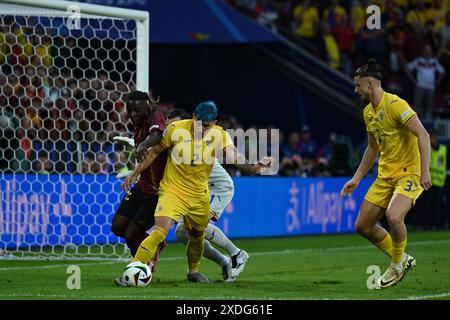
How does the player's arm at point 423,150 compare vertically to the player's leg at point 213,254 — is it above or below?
above

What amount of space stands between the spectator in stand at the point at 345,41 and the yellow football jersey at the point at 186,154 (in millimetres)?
14892

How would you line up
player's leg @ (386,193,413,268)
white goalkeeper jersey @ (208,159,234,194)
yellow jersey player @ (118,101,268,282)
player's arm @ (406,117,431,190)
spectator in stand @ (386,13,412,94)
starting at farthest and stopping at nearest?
spectator in stand @ (386,13,412,94) < white goalkeeper jersey @ (208,159,234,194) < yellow jersey player @ (118,101,268,282) < player's leg @ (386,193,413,268) < player's arm @ (406,117,431,190)

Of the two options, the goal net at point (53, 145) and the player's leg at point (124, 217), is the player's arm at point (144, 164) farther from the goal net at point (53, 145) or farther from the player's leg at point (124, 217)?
the goal net at point (53, 145)

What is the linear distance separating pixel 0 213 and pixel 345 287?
5.92m

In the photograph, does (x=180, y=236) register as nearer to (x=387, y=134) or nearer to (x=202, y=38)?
(x=387, y=134)

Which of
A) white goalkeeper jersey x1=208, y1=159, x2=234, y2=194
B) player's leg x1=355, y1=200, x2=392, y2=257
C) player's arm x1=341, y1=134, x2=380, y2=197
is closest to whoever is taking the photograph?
player's leg x1=355, y1=200, x2=392, y2=257

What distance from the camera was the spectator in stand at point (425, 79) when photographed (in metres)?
24.5

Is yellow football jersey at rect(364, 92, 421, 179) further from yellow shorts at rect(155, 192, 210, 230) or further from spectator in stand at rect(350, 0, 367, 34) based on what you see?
spectator in stand at rect(350, 0, 367, 34)

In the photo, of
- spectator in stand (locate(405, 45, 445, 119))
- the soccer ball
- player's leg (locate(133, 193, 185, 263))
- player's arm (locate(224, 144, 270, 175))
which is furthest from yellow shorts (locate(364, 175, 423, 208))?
spectator in stand (locate(405, 45, 445, 119))

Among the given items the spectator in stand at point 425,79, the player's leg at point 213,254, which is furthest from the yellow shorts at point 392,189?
the spectator in stand at point 425,79

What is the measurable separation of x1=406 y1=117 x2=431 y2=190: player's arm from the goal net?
5.45 m

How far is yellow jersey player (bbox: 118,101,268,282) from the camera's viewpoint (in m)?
10.6
